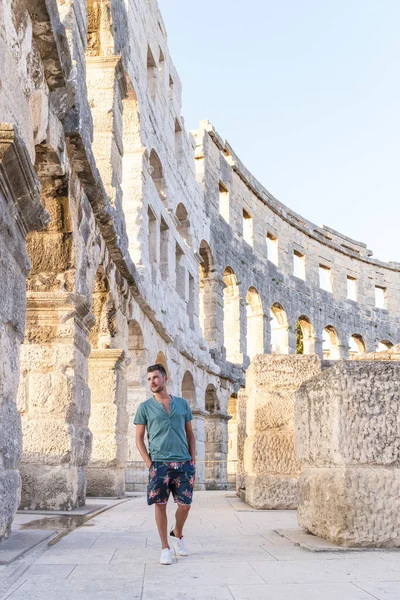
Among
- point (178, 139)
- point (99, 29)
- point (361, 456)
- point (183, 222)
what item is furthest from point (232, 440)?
point (361, 456)

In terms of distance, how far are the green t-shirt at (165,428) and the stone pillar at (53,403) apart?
289cm

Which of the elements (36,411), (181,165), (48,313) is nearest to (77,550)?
(36,411)

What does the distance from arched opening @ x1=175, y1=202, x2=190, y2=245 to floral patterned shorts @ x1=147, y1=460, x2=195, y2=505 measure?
13829 millimetres

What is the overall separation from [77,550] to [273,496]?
3.46m

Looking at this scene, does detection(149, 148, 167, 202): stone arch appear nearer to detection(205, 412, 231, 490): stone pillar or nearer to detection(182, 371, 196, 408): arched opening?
detection(182, 371, 196, 408): arched opening

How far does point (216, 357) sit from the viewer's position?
19.7 meters

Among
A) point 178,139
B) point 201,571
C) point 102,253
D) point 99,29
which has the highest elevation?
point 178,139

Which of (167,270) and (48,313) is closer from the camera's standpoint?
(48,313)

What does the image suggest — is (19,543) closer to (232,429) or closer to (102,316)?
(102,316)

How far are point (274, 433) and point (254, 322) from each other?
645 inches

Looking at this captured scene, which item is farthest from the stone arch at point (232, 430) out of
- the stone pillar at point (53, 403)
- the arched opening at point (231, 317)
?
the stone pillar at point (53, 403)

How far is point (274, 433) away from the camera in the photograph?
7.51 metres

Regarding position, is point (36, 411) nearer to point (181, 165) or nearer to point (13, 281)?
point (13, 281)

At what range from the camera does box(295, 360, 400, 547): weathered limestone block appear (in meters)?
4.34
